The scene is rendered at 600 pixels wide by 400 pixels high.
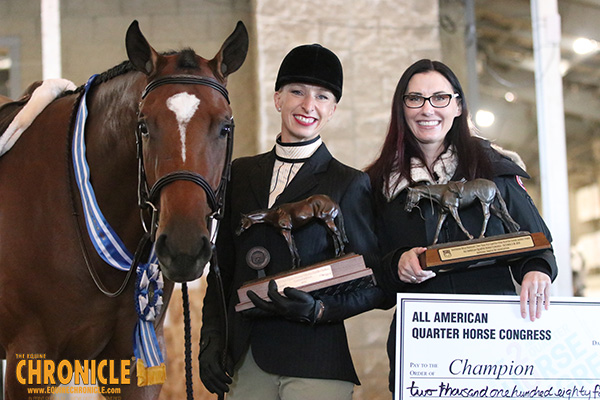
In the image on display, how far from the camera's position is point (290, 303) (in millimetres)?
1393

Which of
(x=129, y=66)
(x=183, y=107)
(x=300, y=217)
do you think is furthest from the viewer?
(x=129, y=66)

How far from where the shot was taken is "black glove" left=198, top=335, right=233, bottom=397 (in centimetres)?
148

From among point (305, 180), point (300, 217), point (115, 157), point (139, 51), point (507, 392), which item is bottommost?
point (507, 392)

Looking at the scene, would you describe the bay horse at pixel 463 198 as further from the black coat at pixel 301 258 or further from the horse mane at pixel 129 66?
the horse mane at pixel 129 66

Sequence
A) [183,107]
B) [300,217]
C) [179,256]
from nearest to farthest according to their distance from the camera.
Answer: [179,256] < [183,107] < [300,217]

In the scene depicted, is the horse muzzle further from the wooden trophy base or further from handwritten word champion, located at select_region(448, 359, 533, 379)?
handwritten word champion, located at select_region(448, 359, 533, 379)

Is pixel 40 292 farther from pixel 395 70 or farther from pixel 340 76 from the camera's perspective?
pixel 395 70

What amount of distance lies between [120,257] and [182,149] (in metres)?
0.47

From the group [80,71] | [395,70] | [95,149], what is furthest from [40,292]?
[395,70]

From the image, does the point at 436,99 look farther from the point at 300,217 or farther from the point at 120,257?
the point at 120,257

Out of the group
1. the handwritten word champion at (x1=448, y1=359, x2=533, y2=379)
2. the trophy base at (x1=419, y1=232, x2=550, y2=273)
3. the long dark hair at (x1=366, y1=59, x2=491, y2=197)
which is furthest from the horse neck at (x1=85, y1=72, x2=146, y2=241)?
the handwritten word champion at (x1=448, y1=359, x2=533, y2=379)

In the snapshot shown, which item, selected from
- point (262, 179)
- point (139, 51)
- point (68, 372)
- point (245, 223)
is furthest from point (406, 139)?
point (68, 372)

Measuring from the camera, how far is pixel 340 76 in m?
1.68

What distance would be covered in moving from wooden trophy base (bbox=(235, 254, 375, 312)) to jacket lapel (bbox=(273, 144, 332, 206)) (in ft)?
0.72
